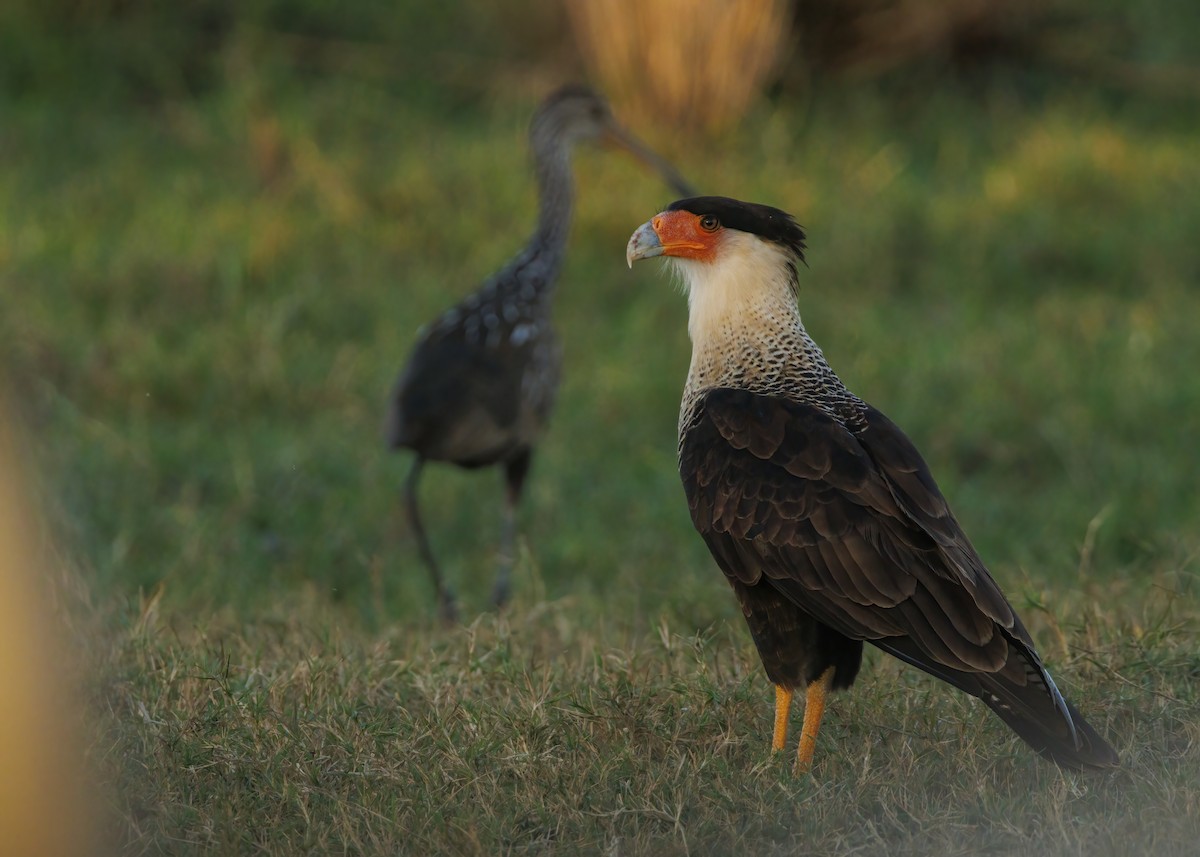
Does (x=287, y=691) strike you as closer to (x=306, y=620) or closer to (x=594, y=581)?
(x=306, y=620)

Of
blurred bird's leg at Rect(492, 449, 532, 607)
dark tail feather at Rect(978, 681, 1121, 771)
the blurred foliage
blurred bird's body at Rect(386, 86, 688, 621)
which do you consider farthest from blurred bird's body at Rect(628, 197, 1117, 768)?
the blurred foliage

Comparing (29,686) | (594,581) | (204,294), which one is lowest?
(594,581)

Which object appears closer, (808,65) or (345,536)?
(345,536)

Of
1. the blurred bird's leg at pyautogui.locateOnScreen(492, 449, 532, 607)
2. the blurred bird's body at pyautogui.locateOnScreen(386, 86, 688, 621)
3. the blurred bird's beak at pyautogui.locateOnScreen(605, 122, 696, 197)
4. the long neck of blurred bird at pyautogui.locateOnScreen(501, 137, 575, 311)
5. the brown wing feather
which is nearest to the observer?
the brown wing feather

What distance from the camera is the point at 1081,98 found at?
36.0 feet

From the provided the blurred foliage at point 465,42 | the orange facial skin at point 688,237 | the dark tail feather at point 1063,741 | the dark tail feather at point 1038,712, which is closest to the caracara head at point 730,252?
the orange facial skin at point 688,237

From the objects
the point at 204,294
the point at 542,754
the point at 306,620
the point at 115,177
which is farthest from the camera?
the point at 115,177

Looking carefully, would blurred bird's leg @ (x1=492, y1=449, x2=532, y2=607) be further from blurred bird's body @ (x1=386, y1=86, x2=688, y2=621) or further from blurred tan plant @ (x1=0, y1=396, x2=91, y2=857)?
blurred tan plant @ (x1=0, y1=396, x2=91, y2=857)

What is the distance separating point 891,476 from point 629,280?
5.26 m

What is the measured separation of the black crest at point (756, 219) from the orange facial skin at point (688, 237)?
0.02 m

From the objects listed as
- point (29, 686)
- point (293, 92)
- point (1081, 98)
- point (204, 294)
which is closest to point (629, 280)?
point (204, 294)

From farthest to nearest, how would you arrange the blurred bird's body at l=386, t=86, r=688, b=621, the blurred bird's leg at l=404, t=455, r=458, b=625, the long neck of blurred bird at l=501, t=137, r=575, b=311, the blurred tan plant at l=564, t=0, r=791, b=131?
the blurred tan plant at l=564, t=0, r=791, b=131 < the long neck of blurred bird at l=501, t=137, r=575, b=311 < the blurred bird's body at l=386, t=86, r=688, b=621 < the blurred bird's leg at l=404, t=455, r=458, b=625

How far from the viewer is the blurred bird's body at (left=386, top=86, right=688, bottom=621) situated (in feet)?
20.0

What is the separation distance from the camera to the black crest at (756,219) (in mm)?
4246
